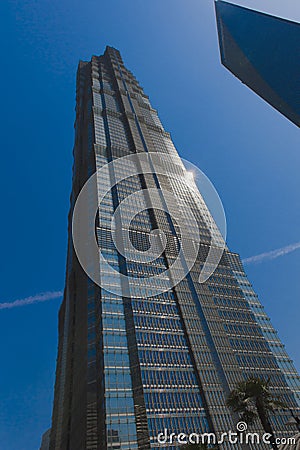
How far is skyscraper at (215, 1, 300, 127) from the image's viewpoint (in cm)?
7738

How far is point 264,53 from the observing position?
92375mm

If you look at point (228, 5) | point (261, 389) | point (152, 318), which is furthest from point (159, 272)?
point (228, 5)

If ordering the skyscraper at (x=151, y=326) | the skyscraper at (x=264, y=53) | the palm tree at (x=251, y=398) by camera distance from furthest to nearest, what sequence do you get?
the skyscraper at (x=264, y=53), the skyscraper at (x=151, y=326), the palm tree at (x=251, y=398)

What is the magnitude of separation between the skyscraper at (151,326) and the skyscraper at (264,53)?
129 ft

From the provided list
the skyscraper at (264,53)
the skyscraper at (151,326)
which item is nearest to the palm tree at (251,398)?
the skyscraper at (151,326)

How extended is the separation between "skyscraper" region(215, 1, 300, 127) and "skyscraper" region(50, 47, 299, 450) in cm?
3942

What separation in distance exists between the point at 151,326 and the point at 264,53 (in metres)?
80.4

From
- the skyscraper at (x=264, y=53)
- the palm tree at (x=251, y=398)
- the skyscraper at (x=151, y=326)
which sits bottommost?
the palm tree at (x=251, y=398)

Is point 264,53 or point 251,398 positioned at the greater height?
point 264,53

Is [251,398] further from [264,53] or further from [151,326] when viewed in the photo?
[264,53]

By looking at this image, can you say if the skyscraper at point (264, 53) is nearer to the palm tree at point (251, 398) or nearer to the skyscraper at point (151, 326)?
the skyscraper at point (151, 326)

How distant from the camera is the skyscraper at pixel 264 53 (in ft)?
254

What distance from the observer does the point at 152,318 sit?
223ft

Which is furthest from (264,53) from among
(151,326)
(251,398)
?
(251,398)
